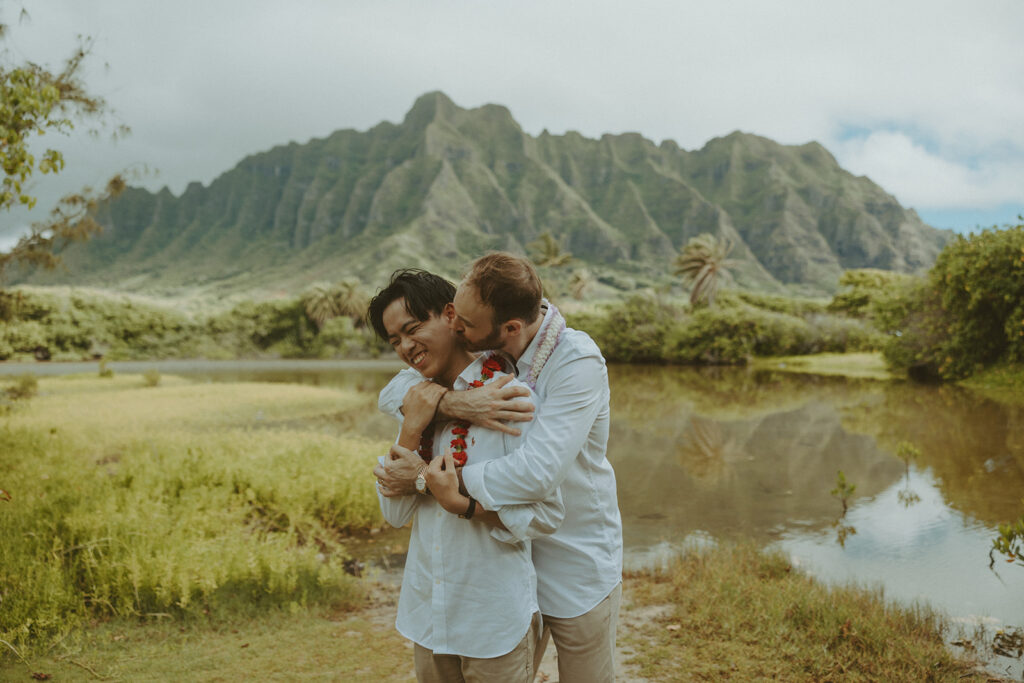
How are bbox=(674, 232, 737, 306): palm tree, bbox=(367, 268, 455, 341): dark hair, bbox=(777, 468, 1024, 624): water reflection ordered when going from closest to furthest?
bbox=(367, 268, 455, 341): dark hair < bbox=(777, 468, 1024, 624): water reflection < bbox=(674, 232, 737, 306): palm tree

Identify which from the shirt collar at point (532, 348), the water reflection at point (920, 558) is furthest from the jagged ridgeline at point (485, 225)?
the shirt collar at point (532, 348)

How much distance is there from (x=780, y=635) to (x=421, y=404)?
378 cm

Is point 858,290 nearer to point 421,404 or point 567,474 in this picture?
point 567,474

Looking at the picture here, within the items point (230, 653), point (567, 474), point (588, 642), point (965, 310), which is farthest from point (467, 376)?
point (965, 310)

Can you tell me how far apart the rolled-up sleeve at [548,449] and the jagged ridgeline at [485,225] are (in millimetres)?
118844

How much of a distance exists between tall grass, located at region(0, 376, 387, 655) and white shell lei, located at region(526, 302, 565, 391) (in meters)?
3.91

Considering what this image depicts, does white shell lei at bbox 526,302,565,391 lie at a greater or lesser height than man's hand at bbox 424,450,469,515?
greater

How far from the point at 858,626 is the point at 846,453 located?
10.4 metres

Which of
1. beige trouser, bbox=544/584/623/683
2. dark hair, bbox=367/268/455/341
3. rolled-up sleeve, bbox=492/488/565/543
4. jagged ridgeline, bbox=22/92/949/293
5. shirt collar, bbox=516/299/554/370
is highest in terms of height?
jagged ridgeline, bbox=22/92/949/293

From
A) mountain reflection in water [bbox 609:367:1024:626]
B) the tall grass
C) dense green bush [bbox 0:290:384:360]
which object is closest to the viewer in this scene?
the tall grass

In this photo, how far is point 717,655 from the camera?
169 inches

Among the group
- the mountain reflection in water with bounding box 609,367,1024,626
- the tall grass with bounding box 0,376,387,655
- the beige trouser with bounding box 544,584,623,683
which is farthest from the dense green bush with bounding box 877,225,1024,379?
the beige trouser with bounding box 544,584,623,683

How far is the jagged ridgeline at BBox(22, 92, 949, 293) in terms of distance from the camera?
140 metres

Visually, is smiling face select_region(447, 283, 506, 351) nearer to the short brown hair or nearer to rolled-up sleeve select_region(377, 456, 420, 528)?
the short brown hair
